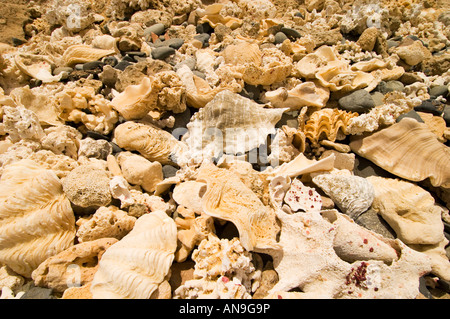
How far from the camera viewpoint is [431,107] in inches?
126

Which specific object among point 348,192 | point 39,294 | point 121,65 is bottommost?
point 39,294

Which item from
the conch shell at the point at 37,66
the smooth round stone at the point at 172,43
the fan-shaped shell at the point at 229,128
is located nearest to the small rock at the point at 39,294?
the fan-shaped shell at the point at 229,128

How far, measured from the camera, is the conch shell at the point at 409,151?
2.56 meters

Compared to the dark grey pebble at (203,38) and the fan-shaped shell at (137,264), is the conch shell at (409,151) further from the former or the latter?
the dark grey pebble at (203,38)

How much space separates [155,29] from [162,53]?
87 centimetres

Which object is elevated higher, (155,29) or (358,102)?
(155,29)

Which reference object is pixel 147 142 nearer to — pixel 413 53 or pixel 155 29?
pixel 155 29

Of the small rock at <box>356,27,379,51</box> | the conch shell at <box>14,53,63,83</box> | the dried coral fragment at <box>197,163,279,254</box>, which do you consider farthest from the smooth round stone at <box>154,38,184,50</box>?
the small rock at <box>356,27,379,51</box>

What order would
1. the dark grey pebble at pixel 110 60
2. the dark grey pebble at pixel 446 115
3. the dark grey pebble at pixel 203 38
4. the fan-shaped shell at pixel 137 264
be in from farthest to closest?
the dark grey pebble at pixel 203 38
the dark grey pebble at pixel 110 60
the dark grey pebble at pixel 446 115
the fan-shaped shell at pixel 137 264

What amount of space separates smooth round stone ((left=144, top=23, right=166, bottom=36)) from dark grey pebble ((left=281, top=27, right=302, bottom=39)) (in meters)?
2.00

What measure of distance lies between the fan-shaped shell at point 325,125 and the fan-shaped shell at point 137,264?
6.01ft

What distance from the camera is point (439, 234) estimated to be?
2.23m

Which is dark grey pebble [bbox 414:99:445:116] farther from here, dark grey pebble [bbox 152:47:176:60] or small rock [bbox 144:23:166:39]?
small rock [bbox 144:23:166:39]

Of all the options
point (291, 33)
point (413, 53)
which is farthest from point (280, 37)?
point (413, 53)
